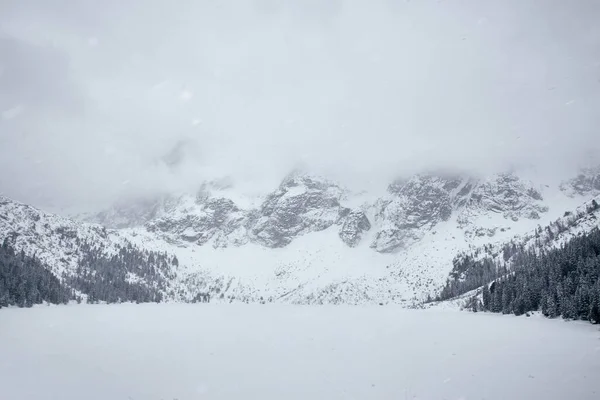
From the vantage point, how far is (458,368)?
90.2ft

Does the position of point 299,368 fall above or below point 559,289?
below

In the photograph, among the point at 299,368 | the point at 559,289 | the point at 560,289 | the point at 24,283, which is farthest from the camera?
the point at 24,283

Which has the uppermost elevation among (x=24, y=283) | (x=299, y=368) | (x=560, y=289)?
(x=560, y=289)

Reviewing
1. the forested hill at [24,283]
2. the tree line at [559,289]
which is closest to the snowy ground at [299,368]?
the tree line at [559,289]

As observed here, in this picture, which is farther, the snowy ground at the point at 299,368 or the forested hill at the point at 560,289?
the forested hill at the point at 560,289

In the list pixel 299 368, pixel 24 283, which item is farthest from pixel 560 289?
pixel 24 283

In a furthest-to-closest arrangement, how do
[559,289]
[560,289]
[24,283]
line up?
[24,283] < [560,289] < [559,289]

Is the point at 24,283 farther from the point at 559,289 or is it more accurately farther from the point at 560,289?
the point at 560,289

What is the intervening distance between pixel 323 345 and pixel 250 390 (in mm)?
19666

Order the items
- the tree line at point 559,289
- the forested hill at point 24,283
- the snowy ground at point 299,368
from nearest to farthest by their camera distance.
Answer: the snowy ground at point 299,368 < the tree line at point 559,289 < the forested hill at point 24,283

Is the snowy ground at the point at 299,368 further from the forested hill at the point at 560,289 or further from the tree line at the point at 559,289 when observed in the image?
the forested hill at the point at 560,289

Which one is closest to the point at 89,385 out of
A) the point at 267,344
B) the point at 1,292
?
the point at 267,344

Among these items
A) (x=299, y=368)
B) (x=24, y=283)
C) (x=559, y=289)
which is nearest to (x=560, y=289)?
(x=559, y=289)

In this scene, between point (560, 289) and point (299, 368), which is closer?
point (299, 368)
